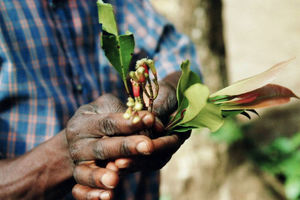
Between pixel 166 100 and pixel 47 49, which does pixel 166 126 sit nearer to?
pixel 166 100

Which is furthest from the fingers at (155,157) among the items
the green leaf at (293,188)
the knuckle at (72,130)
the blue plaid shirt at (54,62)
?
the green leaf at (293,188)

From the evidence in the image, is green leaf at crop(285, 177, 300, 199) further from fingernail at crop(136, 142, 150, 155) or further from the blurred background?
fingernail at crop(136, 142, 150, 155)

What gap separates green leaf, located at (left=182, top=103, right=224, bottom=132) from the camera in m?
0.48

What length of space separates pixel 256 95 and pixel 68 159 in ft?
1.35

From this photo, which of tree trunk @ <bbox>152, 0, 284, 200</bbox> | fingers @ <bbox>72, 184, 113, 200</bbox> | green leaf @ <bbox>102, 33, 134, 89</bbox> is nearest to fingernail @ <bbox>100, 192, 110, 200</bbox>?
fingers @ <bbox>72, 184, 113, 200</bbox>

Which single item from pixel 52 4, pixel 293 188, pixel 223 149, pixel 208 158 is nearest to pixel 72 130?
pixel 52 4

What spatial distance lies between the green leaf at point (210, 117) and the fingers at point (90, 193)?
Result: 0.66ft

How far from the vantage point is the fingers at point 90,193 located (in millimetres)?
528

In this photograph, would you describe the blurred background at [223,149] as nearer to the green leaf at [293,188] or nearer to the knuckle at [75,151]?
the green leaf at [293,188]

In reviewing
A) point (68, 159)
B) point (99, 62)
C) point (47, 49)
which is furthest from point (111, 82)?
point (68, 159)

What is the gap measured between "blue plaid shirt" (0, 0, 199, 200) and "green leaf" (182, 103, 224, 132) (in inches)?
19.5

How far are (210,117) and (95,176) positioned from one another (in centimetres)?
22

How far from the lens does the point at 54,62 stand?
2.89ft

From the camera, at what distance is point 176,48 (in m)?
1.04
